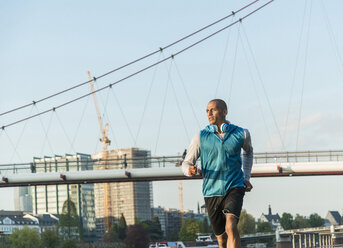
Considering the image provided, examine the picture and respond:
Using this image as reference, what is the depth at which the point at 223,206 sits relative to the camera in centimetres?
740

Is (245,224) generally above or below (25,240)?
below

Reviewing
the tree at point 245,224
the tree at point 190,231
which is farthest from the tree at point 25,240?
the tree at point 245,224

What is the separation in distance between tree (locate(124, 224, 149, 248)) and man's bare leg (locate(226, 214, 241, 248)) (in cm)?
16330

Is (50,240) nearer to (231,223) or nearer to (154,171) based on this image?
(154,171)

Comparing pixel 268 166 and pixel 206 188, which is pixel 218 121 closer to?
pixel 206 188

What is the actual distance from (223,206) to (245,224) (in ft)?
589

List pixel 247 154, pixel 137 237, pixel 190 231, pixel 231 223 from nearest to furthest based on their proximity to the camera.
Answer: pixel 231 223
pixel 247 154
pixel 190 231
pixel 137 237

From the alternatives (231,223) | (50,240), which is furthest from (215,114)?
(50,240)

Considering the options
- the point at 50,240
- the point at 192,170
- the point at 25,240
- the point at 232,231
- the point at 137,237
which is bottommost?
Answer: the point at 137,237

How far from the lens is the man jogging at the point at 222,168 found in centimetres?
730

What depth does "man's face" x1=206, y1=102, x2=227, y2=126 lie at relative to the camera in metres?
7.65

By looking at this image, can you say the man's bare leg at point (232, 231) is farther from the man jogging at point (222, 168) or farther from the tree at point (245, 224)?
the tree at point (245, 224)

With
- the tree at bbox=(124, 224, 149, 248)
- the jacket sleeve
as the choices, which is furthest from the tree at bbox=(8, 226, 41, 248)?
the jacket sleeve

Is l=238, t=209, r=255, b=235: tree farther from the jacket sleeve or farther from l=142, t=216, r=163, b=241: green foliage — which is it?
the jacket sleeve
